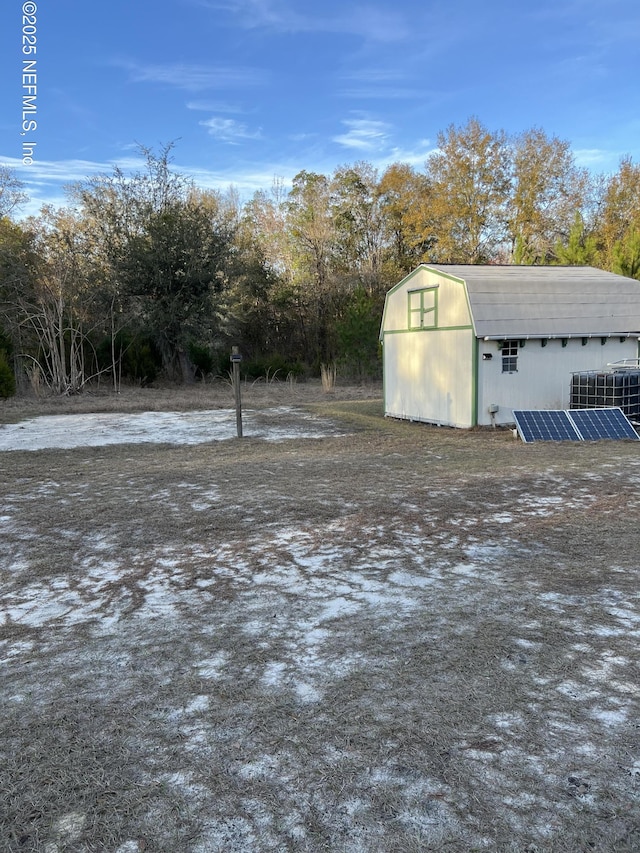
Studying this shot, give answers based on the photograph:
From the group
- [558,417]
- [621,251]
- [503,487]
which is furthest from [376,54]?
[503,487]

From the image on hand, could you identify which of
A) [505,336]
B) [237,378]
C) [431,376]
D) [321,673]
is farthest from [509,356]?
[321,673]

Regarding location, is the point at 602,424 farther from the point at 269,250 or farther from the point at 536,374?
the point at 269,250

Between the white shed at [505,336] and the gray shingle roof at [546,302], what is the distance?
0.02 m

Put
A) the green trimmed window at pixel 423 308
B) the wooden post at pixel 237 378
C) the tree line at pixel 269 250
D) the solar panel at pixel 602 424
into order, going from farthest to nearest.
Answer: the tree line at pixel 269 250 < the green trimmed window at pixel 423 308 < the solar panel at pixel 602 424 < the wooden post at pixel 237 378

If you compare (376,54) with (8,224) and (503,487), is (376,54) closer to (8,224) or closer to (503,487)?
(503,487)

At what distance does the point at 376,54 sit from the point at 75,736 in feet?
47.6

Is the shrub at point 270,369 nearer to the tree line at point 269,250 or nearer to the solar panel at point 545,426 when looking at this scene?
the tree line at point 269,250

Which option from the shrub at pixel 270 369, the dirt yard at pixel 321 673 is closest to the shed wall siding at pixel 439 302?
the dirt yard at pixel 321 673

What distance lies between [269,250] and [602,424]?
2039 cm

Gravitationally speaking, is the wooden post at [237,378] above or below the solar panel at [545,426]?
above

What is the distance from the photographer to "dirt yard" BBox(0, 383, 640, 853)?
1.79 meters

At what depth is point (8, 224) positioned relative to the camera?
19844 mm

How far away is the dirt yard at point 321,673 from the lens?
70.3 inches

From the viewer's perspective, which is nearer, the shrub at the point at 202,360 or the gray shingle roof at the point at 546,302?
the gray shingle roof at the point at 546,302
